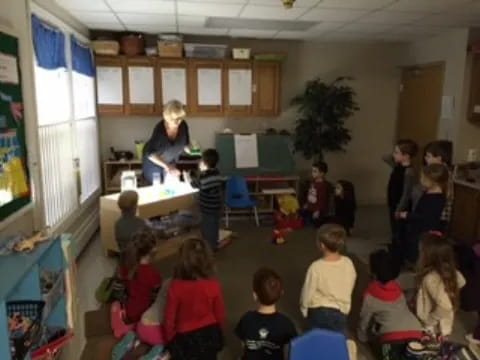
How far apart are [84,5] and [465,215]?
4150mm

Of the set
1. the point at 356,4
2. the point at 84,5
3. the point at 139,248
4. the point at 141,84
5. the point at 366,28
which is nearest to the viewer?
the point at 139,248

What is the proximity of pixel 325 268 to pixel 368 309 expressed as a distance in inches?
18.3

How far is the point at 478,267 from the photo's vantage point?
2.65m

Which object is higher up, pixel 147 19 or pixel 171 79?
pixel 147 19

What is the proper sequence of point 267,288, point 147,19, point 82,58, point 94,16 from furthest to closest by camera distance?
1. point 82,58
2. point 147,19
3. point 94,16
4. point 267,288

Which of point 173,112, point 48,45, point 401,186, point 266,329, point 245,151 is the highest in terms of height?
point 48,45

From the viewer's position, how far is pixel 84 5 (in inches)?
139

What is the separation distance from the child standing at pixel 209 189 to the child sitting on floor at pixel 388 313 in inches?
62.2

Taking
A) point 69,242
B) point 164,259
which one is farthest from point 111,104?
point 69,242

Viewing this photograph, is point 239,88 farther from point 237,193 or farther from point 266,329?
point 266,329

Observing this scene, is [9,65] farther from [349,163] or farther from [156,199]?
[349,163]

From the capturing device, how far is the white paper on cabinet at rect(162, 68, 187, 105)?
4.95 metres

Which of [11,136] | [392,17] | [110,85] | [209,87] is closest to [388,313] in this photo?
[11,136]

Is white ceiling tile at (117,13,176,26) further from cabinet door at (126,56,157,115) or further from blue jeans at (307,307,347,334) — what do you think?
blue jeans at (307,307,347,334)
